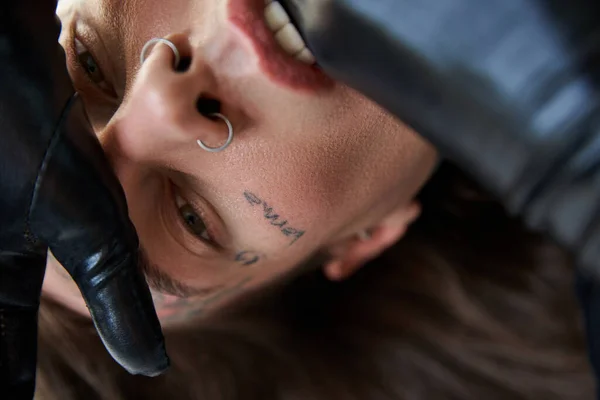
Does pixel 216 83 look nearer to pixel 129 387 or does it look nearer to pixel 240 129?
pixel 240 129

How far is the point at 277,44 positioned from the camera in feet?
2.02

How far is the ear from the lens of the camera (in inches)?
35.7

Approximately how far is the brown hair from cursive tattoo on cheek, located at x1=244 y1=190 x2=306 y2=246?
0.29 meters

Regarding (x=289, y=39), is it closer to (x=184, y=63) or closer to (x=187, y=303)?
(x=184, y=63)

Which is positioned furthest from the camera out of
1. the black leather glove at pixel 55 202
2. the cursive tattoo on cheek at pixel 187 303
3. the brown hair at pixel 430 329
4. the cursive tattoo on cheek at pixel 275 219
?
the brown hair at pixel 430 329

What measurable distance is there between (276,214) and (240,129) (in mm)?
134

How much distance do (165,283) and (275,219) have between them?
0.63ft

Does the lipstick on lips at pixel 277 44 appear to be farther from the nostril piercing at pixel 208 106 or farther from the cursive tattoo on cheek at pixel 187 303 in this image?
the cursive tattoo on cheek at pixel 187 303

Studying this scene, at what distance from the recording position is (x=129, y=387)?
98cm

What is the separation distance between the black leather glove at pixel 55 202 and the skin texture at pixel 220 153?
7 cm

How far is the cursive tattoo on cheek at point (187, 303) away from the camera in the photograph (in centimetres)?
85

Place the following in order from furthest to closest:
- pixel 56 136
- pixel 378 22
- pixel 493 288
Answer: pixel 493 288 → pixel 56 136 → pixel 378 22

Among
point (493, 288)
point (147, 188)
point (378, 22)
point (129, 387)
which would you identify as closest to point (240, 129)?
point (147, 188)

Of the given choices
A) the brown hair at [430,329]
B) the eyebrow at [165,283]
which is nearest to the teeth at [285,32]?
the eyebrow at [165,283]
